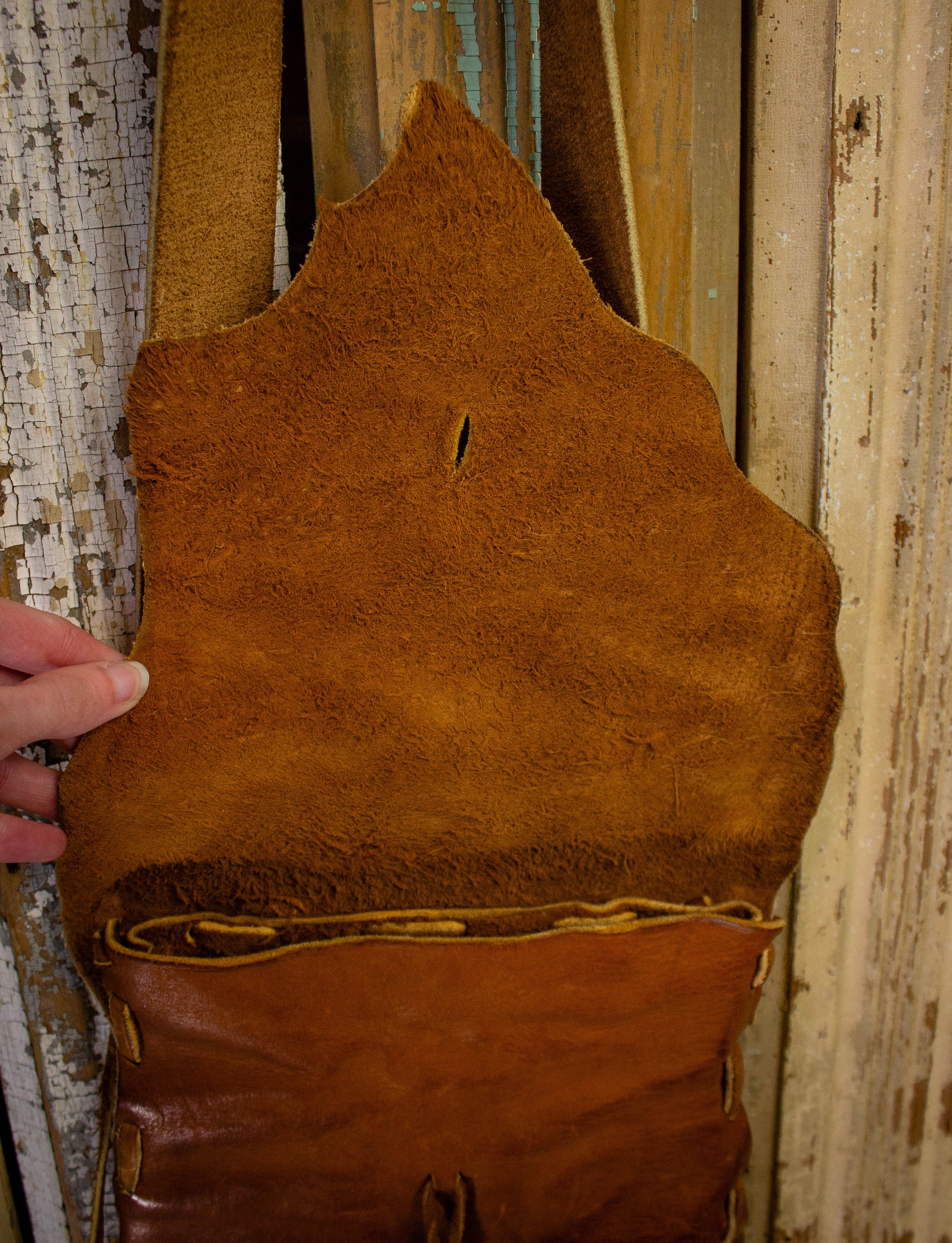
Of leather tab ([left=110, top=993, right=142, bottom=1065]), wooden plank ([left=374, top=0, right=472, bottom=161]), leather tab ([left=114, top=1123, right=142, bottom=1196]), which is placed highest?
wooden plank ([left=374, top=0, right=472, bottom=161])

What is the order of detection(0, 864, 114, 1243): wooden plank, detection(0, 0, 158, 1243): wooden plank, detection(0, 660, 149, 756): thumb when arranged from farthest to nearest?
detection(0, 864, 114, 1243): wooden plank
detection(0, 0, 158, 1243): wooden plank
detection(0, 660, 149, 756): thumb

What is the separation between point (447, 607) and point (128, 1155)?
532mm

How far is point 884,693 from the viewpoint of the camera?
741mm

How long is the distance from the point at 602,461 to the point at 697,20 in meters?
0.44

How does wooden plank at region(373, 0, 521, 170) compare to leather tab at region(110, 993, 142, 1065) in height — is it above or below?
above

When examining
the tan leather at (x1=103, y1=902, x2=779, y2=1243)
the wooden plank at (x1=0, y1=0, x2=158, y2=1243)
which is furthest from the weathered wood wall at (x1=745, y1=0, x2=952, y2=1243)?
the wooden plank at (x1=0, y1=0, x2=158, y2=1243)

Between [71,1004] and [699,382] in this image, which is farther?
[71,1004]

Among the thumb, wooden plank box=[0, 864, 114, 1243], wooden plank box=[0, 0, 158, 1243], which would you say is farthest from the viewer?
wooden plank box=[0, 864, 114, 1243]

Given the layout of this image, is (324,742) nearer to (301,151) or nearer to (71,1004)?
(71,1004)

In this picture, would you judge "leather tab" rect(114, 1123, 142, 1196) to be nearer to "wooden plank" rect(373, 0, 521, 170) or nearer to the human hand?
the human hand

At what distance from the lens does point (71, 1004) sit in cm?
73

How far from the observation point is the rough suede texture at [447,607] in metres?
0.53

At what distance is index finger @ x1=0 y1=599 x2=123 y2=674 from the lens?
1.87ft

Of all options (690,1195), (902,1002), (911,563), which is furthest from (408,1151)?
(911,563)
